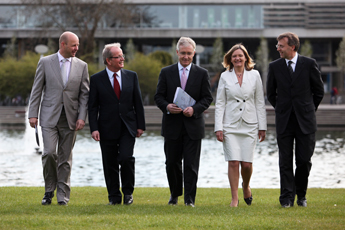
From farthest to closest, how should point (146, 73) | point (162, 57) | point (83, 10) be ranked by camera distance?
point (162, 57)
point (146, 73)
point (83, 10)

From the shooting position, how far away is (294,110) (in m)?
7.23

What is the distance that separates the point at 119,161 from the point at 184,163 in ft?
2.87

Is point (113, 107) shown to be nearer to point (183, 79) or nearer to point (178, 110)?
point (178, 110)

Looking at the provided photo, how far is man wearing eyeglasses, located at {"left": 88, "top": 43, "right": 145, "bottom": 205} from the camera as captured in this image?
24.3 ft

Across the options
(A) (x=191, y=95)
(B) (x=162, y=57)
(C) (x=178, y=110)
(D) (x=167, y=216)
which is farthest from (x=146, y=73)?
Result: (D) (x=167, y=216)

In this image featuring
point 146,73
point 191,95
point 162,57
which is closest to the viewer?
point 191,95

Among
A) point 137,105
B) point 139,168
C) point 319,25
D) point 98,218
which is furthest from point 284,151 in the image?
point 319,25

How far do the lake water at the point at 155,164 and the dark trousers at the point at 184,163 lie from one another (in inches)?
173

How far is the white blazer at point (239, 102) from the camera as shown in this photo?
7.41 m

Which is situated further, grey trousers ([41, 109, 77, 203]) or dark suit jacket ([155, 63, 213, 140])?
dark suit jacket ([155, 63, 213, 140])

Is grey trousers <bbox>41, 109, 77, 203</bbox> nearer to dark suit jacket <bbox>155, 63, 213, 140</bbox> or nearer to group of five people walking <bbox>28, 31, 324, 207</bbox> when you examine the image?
group of five people walking <bbox>28, 31, 324, 207</bbox>

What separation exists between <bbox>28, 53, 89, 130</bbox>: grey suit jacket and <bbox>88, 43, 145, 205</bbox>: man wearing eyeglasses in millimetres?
181

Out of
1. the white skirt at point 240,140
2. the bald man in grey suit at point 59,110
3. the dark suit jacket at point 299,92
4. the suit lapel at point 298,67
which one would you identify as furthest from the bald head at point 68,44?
the suit lapel at point 298,67

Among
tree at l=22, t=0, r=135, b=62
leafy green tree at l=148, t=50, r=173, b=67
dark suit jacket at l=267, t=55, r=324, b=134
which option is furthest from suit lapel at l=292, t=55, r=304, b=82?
leafy green tree at l=148, t=50, r=173, b=67
